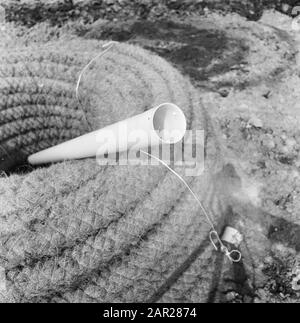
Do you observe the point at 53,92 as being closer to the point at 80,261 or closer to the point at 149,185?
the point at 149,185

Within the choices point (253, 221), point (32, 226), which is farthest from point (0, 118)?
point (253, 221)

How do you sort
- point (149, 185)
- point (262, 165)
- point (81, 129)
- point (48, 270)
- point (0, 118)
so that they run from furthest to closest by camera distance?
1. point (262, 165)
2. point (81, 129)
3. point (0, 118)
4. point (149, 185)
5. point (48, 270)

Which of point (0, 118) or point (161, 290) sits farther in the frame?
point (0, 118)

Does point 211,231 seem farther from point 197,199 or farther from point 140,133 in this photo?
point 140,133

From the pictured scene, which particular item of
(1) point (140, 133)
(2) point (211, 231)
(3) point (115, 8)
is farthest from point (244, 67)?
(1) point (140, 133)

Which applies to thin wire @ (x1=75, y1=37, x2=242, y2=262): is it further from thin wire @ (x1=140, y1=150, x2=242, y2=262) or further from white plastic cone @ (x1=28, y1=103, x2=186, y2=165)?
white plastic cone @ (x1=28, y1=103, x2=186, y2=165)

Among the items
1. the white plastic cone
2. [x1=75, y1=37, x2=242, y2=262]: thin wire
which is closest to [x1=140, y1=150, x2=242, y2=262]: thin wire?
[x1=75, y1=37, x2=242, y2=262]: thin wire

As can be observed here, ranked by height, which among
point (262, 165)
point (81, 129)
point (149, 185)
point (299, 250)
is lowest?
point (299, 250)
